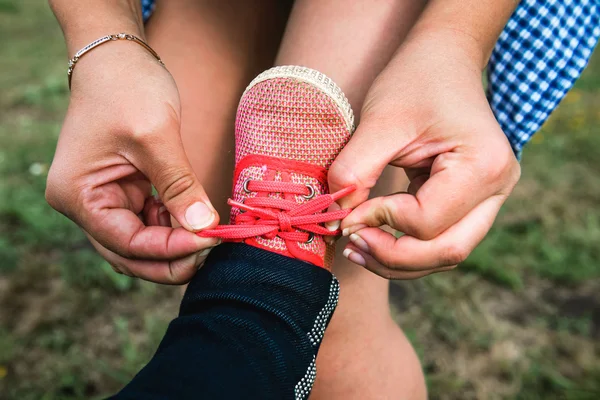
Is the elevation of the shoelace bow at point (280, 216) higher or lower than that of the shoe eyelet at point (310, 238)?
higher

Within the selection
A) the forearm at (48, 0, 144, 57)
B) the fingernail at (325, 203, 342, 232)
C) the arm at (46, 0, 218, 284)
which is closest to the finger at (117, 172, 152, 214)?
the arm at (46, 0, 218, 284)

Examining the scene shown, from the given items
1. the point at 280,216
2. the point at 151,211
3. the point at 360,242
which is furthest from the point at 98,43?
the point at 360,242

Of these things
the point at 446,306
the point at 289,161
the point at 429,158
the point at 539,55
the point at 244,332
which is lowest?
the point at 446,306

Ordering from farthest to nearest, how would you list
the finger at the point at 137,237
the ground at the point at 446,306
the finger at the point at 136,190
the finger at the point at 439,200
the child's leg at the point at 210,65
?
the ground at the point at 446,306 < the child's leg at the point at 210,65 < the finger at the point at 136,190 < the finger at the point at 137,237 < the finger at the point at 439,200

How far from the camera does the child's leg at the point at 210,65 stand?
1.21 m

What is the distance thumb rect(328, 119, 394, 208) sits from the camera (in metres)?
0.81

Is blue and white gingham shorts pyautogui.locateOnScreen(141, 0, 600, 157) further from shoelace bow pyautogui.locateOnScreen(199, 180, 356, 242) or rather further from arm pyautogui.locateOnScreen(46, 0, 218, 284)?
arm pyautogui.locateOnScreen(46, 0, 218, 284)

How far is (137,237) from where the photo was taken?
0.91 metres

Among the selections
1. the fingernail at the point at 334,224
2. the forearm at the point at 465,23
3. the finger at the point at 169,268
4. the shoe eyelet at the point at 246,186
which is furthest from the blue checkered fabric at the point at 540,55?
the finger at the point at 169,268

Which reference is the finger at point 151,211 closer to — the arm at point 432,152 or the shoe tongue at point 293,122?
the shoe tongue at point 293,122

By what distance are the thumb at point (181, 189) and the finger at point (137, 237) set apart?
0.03m

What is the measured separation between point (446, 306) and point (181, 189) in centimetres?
110

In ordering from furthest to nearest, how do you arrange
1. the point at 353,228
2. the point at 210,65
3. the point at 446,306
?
the point at 446,306 < the point at 210,65 < the point at 353,228

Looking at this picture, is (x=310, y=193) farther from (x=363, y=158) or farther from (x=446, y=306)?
(x=446, y=306)
